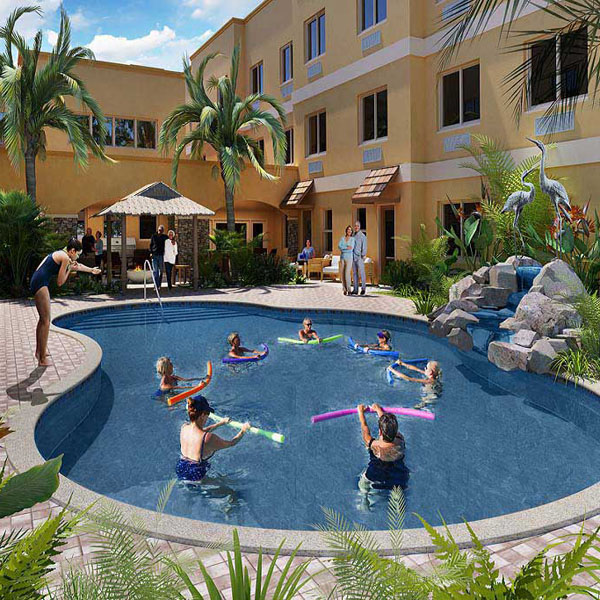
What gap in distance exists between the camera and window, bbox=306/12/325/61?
22.0 metres

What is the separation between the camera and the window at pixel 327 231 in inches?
889

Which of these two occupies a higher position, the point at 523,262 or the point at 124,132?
the point at 124,132

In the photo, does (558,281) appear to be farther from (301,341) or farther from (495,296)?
(301,341)

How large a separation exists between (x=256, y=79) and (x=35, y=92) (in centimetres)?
1283

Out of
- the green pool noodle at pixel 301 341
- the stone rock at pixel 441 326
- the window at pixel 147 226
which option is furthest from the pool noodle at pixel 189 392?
the window at pixel 147 226

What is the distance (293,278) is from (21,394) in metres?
13.7

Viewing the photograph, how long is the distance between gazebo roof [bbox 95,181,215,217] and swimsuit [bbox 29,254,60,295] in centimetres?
868

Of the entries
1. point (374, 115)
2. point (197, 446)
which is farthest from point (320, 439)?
point (374, 115)

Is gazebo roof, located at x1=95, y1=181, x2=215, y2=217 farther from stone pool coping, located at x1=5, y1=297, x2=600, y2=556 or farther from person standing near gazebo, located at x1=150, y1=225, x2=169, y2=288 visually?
stone pool coping, located at x1=5, y1=297, x2=600, y2=556

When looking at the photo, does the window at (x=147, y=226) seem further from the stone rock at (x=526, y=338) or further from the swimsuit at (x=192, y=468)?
the swimsuit at (x=192, y=468)

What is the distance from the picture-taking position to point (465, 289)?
12062 mm

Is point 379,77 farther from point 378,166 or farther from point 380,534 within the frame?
point 380,534

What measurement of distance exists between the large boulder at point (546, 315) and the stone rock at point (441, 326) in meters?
1.57

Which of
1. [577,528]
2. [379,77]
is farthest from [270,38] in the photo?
[577,528]
